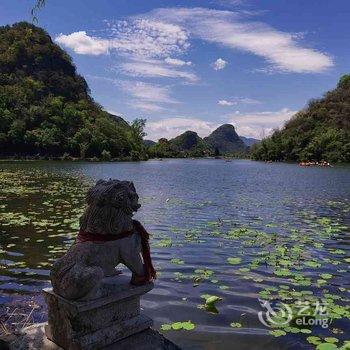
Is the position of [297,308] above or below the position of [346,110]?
below

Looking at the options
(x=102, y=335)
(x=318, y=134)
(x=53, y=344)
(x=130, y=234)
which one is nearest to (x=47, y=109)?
(x=318, y=134)

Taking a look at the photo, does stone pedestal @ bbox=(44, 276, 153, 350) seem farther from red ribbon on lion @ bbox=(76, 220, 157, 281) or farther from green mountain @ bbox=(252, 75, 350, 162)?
green mountain @ bbox=(252, 75, 350, 162)

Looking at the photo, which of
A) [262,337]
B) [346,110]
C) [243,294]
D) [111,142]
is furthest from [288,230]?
[346,110]

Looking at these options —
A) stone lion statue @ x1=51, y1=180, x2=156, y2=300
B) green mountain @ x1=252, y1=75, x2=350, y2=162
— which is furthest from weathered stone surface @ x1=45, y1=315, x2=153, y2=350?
green mountain @ x1=252, y1=75, x2=350, y2=162

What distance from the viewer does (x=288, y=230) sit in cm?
1544

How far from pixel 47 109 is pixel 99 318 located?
12428 cm

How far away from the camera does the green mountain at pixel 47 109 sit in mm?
105375

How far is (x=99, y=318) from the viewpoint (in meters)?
3.65

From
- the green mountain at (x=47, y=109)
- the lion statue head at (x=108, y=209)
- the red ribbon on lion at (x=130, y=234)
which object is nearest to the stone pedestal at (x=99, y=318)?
the red ribbon on lion at (x=130, y=234)

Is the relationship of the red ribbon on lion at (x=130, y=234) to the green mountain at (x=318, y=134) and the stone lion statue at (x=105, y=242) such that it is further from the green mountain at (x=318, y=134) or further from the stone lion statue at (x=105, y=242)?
the green mountain at (x=318, y=134)

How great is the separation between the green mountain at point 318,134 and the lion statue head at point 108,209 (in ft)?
404

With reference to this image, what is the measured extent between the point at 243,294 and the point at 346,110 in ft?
497

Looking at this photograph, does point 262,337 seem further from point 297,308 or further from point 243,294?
point 243,294

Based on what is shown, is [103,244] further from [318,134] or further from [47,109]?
[318,134]
